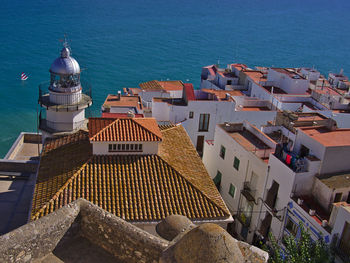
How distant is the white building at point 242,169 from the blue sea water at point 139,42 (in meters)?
38.5

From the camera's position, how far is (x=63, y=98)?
29000 millimetres

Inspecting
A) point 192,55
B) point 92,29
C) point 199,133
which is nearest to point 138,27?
point 92,29

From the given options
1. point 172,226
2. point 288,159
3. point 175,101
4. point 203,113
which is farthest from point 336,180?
point 175,101

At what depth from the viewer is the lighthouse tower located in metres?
28.3

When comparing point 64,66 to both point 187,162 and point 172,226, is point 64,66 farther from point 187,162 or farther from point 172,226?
point 172,226

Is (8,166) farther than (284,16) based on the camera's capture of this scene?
No

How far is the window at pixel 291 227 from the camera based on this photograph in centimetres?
2322

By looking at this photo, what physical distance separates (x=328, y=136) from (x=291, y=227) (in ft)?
19.5

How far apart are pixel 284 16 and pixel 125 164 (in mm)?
177525

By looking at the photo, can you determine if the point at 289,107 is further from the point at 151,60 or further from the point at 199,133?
the point at 151,60

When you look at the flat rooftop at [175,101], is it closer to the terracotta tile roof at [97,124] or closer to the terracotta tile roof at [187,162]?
the terracotta tile roof at [187,162]

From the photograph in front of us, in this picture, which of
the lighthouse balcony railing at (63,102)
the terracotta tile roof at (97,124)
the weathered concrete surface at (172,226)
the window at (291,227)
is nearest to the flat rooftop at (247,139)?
the window at (291,227)

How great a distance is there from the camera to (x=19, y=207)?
2534 centimetres

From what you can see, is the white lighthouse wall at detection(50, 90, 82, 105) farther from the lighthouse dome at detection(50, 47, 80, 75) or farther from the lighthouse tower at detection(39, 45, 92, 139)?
the lighthouse dome at detection(50, 47, 80, 75)
